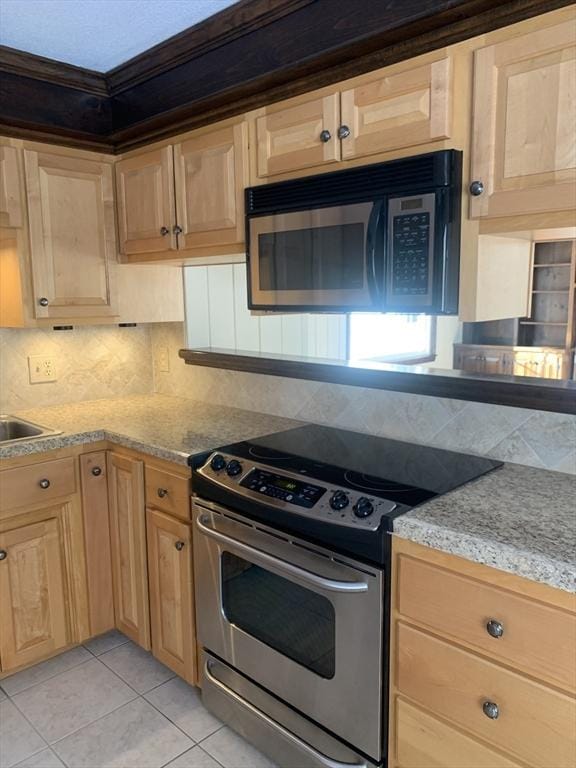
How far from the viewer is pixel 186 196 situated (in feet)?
7.31

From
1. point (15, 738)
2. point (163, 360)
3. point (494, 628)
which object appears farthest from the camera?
point (163, 360)

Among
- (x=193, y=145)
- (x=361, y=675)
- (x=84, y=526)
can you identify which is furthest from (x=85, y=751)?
(x=193, y=145)

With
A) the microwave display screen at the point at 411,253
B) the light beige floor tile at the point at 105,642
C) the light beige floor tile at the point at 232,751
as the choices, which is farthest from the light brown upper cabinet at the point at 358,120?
the light beige floor tile at the point at 105,642

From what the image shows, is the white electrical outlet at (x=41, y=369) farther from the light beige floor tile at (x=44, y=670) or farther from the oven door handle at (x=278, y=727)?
the oven door handle at (x=278, y=727)

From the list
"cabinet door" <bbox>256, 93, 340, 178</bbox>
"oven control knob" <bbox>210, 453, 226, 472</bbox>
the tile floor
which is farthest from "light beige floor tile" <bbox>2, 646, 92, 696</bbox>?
"cabinet door" <bbox>256, 93, 340, 178</bbox>

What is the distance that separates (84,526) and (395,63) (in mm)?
1951

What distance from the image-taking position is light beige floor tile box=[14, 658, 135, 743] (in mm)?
2051

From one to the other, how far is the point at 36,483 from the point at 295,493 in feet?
3.55

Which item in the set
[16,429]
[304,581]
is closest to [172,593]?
[304,581]

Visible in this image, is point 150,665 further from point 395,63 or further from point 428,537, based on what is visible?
point 395,63

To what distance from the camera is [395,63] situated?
1565mm

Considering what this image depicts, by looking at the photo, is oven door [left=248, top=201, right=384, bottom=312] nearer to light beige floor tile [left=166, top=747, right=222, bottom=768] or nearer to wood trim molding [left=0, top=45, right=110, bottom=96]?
wood trim molding [left=0, top=45, right=110, bottom=96]

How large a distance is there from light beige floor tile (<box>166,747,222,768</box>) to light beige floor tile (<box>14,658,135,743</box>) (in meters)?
0.36

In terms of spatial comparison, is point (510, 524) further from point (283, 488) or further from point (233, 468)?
point (233, 468)
